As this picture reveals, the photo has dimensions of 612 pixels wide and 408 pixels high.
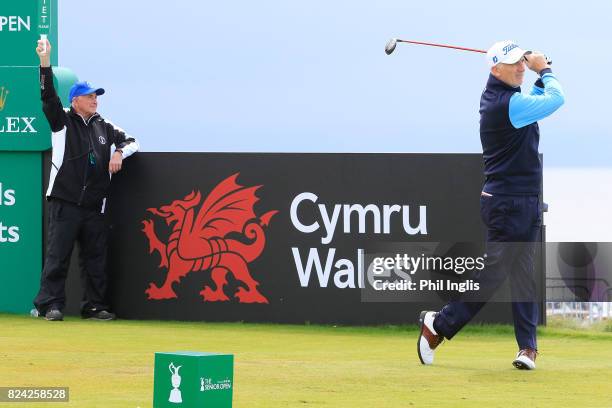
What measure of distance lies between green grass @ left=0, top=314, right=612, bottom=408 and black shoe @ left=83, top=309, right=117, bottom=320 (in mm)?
170

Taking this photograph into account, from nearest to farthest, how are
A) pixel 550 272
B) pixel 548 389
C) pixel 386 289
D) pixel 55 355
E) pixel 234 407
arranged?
pixel 234 407
pixel 548 389
pixel 55 355
pixel 386 289
pixel 550 272

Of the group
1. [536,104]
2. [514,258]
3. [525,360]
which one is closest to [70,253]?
[514,258]

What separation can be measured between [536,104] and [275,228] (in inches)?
177

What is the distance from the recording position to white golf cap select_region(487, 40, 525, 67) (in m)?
7.31

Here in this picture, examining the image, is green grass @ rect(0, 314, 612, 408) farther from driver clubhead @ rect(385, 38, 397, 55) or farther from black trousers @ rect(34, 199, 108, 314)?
driver clubhead @ rect(385, 38, 397, 55)

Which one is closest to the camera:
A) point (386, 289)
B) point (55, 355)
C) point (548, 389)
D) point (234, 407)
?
point (234, 407)

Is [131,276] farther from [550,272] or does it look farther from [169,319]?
[550,272]

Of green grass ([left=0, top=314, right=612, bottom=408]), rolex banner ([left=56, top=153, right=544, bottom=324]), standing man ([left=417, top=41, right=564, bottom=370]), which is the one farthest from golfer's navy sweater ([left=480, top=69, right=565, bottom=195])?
rolex banner ([left=56, top=153, right=544, bottom=324])

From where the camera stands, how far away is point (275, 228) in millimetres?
11297

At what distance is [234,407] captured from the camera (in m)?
5.44

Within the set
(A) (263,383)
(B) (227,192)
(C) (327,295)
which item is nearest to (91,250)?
(B) (227,192)

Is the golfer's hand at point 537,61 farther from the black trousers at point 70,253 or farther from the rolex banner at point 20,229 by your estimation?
the rolex banner at point 20,229

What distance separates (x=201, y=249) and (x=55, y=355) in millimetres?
3571

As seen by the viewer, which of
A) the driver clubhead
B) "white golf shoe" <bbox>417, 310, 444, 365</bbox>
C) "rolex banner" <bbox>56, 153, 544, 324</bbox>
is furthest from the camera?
"rolex banner" <bbox>56, 153, 544, 324</bbox>
